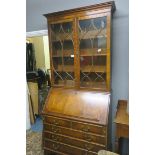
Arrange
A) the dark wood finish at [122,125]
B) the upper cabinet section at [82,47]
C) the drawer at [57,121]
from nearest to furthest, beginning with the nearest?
1. the dark wood finish at [122,125]
2. the upper cabinet section at [82,47]
3. the drawer at [57,121]

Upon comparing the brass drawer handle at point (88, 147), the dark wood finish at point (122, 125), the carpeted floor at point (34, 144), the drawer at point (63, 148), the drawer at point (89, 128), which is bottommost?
the carpeted floor at point (34, 144)

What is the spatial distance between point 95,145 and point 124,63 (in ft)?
3.86

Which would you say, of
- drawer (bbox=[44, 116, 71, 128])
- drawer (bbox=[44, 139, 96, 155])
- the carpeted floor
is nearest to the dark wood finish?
drawer (bbox=[44, 139, 96, 155])

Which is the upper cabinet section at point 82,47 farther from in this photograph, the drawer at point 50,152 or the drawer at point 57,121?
the drawer at point 50,152

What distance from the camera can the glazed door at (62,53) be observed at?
2.41m

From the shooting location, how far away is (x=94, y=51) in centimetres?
226

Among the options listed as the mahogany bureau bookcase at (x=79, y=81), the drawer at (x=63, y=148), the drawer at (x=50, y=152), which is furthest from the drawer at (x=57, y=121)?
the drawer at (x=50, y=152)

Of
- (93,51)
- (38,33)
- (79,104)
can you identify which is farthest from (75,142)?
(38,33)

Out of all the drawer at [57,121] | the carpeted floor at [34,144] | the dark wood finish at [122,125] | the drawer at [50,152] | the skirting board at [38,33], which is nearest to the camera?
the dark wood finish at [122,125]

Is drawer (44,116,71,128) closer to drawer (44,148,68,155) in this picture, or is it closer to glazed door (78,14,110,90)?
drawer (44,148,68,155)
